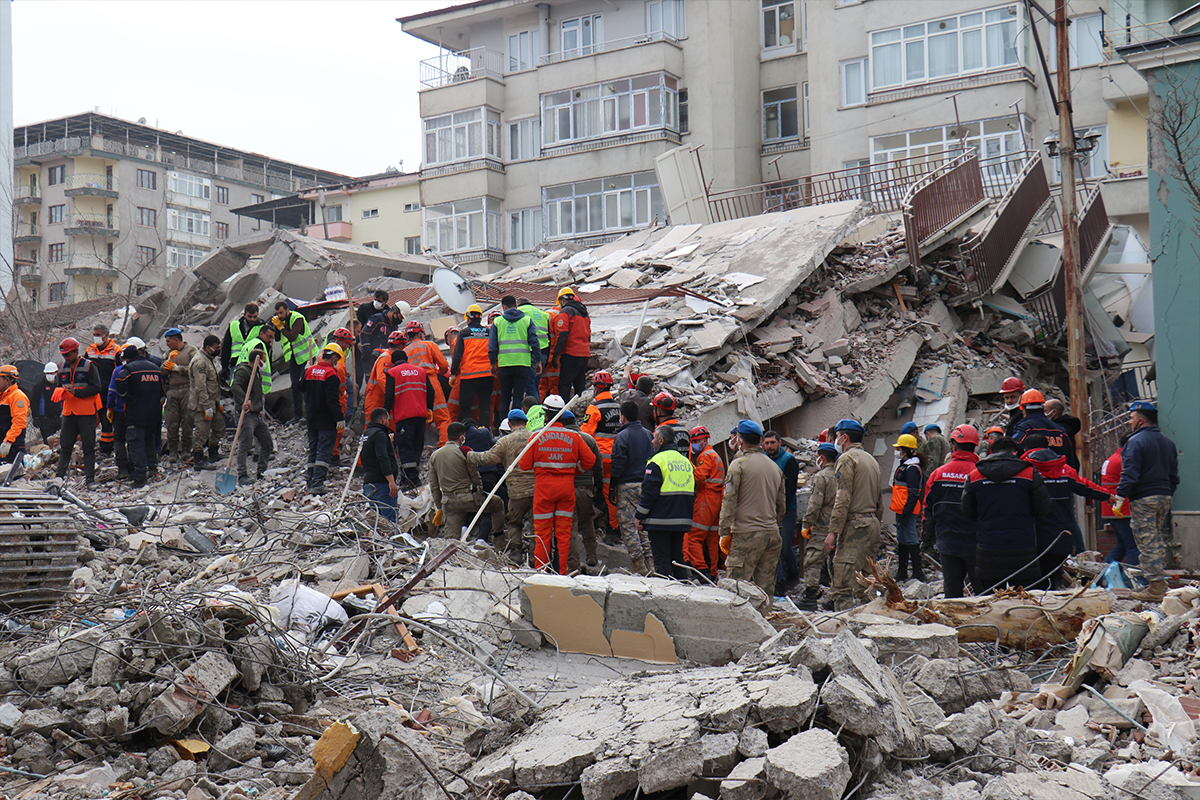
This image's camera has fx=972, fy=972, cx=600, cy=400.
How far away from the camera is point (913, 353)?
1529cm

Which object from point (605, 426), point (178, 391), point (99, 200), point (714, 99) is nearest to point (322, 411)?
point (178, 391)

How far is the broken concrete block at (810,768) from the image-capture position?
12.6 feet

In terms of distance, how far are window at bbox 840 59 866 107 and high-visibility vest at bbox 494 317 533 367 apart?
1866cm

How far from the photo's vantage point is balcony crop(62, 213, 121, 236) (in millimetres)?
49344

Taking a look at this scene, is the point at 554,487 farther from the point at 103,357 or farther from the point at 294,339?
the point at 103,357

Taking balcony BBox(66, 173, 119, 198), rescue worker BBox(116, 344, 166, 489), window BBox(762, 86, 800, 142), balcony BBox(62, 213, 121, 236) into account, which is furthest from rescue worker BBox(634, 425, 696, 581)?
balcony BBox(66, 173, 119, 198)

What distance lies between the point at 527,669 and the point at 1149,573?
5.78 metres

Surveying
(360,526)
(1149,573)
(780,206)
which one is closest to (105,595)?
(360,526)

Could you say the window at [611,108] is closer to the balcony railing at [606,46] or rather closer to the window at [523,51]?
the balcony railing at [606,46]

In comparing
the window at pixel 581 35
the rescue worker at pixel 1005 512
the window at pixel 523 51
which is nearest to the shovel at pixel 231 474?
the rescue worker at pixel 1005 512

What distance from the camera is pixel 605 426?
34.6 feet

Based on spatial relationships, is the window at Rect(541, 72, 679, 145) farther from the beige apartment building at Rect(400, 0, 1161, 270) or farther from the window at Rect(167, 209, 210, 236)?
the window at Rect(167, 209, 210, 236)

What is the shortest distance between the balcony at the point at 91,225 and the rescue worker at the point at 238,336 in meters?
41.6

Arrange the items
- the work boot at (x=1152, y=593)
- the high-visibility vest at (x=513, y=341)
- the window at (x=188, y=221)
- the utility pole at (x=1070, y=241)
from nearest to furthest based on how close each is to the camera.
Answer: the work boot at (x=1152, y=593), the high-visibility vest at (x=513, y=341), the utility pole at (x=1070, y=241), the window at (x=188, y=221)
